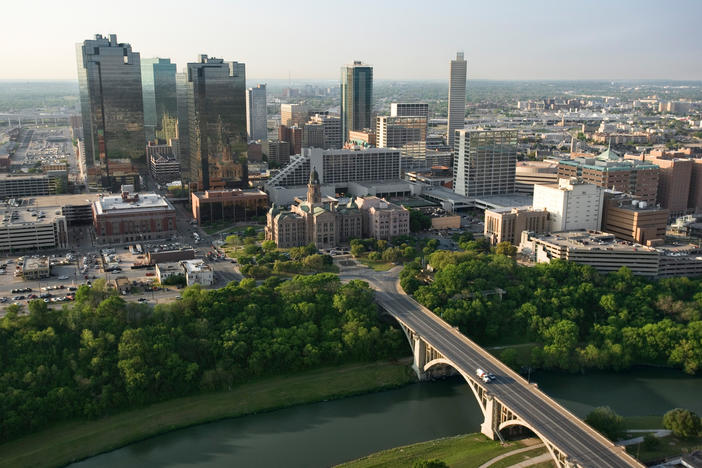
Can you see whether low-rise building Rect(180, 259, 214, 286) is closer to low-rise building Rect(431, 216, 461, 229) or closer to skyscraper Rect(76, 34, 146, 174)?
low-rise building Rect(431, 216, 461, 229)

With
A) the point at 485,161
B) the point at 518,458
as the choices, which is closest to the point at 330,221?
the point at 485,161

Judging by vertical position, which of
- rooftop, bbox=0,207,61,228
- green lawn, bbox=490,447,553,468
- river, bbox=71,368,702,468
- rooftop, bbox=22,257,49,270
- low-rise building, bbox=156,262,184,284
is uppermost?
rooftop, bbox=0,207,61,228

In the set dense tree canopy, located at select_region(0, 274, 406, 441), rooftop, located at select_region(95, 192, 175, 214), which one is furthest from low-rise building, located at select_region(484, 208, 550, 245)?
rooftop, located at select_region(95, 192, 175, 214)

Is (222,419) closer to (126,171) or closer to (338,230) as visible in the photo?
(338,230)

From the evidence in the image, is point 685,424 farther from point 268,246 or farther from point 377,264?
point 268,246

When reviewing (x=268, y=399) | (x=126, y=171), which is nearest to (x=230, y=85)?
(x=126, y=171)

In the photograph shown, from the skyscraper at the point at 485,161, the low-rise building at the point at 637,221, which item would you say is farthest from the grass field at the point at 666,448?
the skyscraper at the point at 485,161
